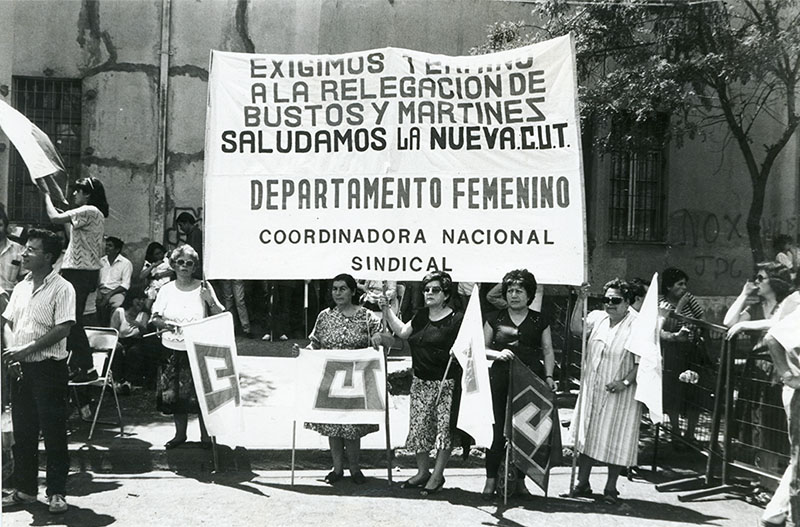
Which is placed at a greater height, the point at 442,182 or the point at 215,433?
the point at 442,182

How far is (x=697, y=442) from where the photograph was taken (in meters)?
6.84

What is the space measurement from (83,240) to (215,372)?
2.22m

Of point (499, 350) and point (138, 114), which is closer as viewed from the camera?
point (499, 350)

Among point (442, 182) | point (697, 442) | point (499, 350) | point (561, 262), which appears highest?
point (442, 182)

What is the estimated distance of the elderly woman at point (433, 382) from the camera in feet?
20.4

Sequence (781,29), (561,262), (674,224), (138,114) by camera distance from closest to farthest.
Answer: (561,262) < (781,29) < (138,114) < (674,224)

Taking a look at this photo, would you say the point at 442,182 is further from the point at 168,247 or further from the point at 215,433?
the point at 168,247

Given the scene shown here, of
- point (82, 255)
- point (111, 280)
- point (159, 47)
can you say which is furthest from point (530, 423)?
point (159, 47)

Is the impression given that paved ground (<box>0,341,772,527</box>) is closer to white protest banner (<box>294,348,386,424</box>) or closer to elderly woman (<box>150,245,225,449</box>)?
elderly woman (<box>150,245,225,449</box>)

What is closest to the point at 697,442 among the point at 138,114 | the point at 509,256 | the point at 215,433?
the point at 509,256

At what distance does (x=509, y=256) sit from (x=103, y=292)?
6389 millimetres

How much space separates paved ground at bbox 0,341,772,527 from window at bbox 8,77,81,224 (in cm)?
718

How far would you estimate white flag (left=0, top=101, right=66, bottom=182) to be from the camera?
244 inches

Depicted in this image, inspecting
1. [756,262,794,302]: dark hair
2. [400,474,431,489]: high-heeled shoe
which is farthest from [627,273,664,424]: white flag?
[400,474,431,489]: high-heeled shoe
